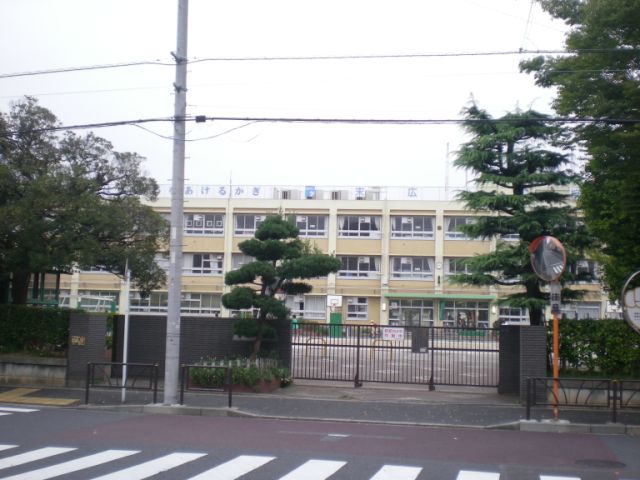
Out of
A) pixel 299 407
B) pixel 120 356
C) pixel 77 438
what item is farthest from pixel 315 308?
pixel 77 438

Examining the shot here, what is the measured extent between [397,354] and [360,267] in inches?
1160

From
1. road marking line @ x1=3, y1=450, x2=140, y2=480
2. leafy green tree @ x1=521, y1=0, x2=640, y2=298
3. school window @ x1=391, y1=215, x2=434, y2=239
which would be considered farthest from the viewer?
school window @ x1=391, y1=215, x2=434, y2=239

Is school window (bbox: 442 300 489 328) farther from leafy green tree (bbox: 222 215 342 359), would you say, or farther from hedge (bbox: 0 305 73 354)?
hedge (bbox: 0 305 73 354)

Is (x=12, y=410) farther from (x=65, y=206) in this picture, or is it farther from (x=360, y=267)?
(x=360, y=267)

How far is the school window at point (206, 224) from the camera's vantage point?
51.4 meters

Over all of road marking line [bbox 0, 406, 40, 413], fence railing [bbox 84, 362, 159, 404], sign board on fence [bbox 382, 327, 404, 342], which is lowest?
road marking line [bbox 0, 406, 40, 413]

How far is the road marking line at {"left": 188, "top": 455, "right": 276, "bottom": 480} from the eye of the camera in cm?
926

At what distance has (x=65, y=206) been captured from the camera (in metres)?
20.0

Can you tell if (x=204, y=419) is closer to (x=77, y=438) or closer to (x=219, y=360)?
(x=77, y=438)

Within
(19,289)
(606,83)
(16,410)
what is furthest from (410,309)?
(16,410)

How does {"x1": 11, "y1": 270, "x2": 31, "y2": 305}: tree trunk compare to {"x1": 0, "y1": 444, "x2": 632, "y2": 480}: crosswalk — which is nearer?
{"x1": 0, "y1": 444, "x2": 632, "y2": 480}: crosswalk

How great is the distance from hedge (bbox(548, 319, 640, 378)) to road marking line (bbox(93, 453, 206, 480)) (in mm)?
10764

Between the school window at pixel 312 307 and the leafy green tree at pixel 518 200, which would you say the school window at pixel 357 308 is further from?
the leafy green tree at pixel 518 200

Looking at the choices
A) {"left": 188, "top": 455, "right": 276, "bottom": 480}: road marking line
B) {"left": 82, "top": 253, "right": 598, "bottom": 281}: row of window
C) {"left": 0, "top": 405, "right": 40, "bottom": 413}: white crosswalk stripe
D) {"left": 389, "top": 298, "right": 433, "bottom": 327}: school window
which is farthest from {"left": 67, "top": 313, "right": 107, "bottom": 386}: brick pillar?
{"left": 389, "top": 298, "right": 433, "bottom": 327}: school window
